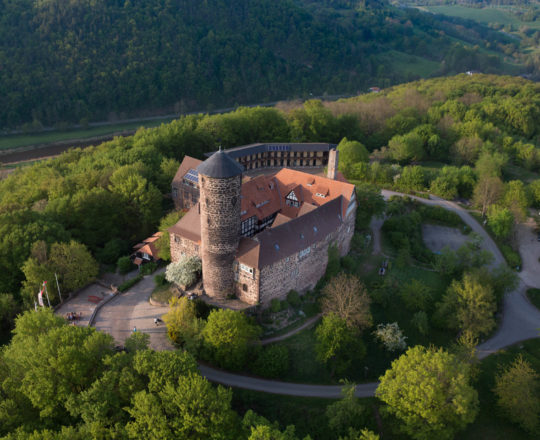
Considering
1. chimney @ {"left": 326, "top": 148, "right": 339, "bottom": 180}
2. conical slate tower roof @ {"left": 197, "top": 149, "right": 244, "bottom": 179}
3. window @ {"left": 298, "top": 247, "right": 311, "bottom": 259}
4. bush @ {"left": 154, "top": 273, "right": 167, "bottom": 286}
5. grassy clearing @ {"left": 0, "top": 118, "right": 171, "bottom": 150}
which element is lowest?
grassy clearing @ {"left": 0, "top": 118, "right": 171, "bottom": 150}

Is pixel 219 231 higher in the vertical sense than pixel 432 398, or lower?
higher

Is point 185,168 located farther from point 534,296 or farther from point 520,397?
point 534,296

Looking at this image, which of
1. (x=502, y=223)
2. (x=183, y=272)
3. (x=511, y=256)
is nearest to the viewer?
(x=183, y=272)

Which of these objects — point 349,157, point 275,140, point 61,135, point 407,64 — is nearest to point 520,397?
point 349,157

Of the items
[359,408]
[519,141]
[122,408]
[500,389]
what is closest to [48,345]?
[122,408]

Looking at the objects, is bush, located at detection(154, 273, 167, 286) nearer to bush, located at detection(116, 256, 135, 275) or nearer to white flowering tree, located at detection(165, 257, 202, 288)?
white flowering tree, located at detection(165, 257, 202, 288)

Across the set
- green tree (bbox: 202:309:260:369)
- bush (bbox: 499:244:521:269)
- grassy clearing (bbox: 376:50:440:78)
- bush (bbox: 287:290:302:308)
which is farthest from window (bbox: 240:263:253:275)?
grassy clearing (bbox: 376:50:440:78)

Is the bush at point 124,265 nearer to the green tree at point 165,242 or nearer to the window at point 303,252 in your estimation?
the green tree at point 165,242

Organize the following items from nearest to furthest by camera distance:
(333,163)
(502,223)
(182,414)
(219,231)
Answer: (182,414) < (219,231) < (333,163) < (502,223)

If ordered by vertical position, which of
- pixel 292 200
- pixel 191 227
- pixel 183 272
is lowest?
pixel 183 272
